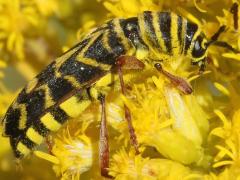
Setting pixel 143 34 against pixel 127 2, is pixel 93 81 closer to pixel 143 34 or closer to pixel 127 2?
pixel 143 34

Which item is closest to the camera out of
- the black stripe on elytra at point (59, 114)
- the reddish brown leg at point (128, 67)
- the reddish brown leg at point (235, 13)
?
the reddish brown leg at point (128, 67)

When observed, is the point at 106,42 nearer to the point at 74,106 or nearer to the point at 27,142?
the point at 74,106

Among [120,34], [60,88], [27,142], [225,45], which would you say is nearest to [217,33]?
[225,45]

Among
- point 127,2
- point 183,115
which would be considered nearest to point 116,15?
point 127,2

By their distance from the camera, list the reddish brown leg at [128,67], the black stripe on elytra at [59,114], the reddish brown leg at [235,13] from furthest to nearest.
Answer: the reddish brown leg at [235,13], the black stripe on elytra at [59,114], the reddish brown leg at [128,67]

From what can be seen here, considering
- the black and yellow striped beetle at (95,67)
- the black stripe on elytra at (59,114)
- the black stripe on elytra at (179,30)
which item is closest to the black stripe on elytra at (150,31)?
the black and yellow striped beetle at (95,67)

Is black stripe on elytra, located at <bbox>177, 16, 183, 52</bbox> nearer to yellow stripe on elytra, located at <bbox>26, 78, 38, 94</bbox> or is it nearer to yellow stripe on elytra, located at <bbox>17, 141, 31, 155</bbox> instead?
yellow stripe on elytra, located at <bbox>26, 78, 38, 94</bbox>

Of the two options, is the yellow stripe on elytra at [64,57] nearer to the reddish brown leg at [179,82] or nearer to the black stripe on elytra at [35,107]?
the black stripe on elytra at [35,107]
